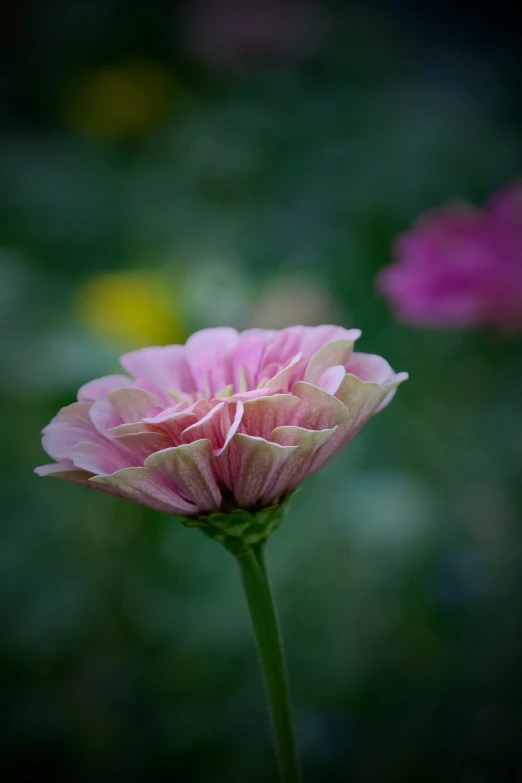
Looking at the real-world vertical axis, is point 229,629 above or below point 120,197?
below

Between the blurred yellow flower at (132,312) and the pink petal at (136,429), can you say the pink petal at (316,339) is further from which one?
the blurred yellow flower at (132,312)

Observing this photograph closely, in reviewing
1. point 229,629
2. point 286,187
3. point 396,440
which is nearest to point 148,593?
point 229,629

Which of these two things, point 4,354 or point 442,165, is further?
point 442,165

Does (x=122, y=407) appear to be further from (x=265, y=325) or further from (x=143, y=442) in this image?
(x=265, y=325)

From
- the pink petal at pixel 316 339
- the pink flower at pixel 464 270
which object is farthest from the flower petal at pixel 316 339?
the pink flower at pixel 464 270

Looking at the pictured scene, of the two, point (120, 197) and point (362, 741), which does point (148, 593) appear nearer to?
point (362, 741)

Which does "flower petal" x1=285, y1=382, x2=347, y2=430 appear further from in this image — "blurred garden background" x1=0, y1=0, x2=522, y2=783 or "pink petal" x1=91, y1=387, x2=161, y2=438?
"blurred garden background" x1=0, y1=0, x2=522, y2=783

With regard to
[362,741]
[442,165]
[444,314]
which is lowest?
[362,741]

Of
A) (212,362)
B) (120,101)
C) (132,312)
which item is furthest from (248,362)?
(120,101)
